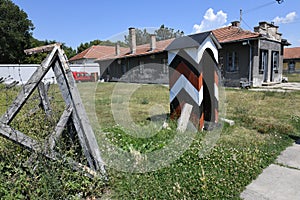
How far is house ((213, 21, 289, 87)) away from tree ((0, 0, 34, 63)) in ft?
104

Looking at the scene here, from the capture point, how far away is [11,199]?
181 cm

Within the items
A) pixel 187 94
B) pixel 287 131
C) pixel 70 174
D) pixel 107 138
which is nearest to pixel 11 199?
pixel 70 174

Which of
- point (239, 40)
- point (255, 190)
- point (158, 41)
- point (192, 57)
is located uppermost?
point (158, 41)

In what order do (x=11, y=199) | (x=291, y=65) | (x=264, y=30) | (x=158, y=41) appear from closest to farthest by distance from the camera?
(x=11, y=199)
(x=264, y=30)
(x=158, y=41)
(x=291, y=65)

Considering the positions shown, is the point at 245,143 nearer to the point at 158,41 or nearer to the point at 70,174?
the point at 70,174

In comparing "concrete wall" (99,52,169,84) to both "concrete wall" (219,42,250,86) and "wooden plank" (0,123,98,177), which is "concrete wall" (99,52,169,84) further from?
"wooden plank" (0,123,98,177)

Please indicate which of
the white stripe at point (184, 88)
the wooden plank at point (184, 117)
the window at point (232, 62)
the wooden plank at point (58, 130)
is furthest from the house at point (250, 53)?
the wooden plank at point (58, 130)

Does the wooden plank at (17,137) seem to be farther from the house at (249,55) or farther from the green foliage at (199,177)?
the house at (249,55)

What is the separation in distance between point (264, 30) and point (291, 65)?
24969 mm

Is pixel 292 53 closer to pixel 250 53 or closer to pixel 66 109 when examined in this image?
pixel 250 53

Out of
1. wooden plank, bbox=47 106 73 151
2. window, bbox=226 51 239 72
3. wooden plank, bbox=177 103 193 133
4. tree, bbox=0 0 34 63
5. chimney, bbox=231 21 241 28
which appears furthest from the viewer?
tree, bbox=0 0 34 63

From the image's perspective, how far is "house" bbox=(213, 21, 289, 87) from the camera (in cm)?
1345

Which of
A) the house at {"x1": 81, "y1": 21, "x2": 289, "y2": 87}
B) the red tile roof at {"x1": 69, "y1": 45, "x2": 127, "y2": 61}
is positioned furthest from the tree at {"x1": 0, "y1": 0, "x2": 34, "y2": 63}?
the house at {"x1": 81, "y1": 21, "x2": 289, "y2": 87}

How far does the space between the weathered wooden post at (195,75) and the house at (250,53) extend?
9309 millimetres
